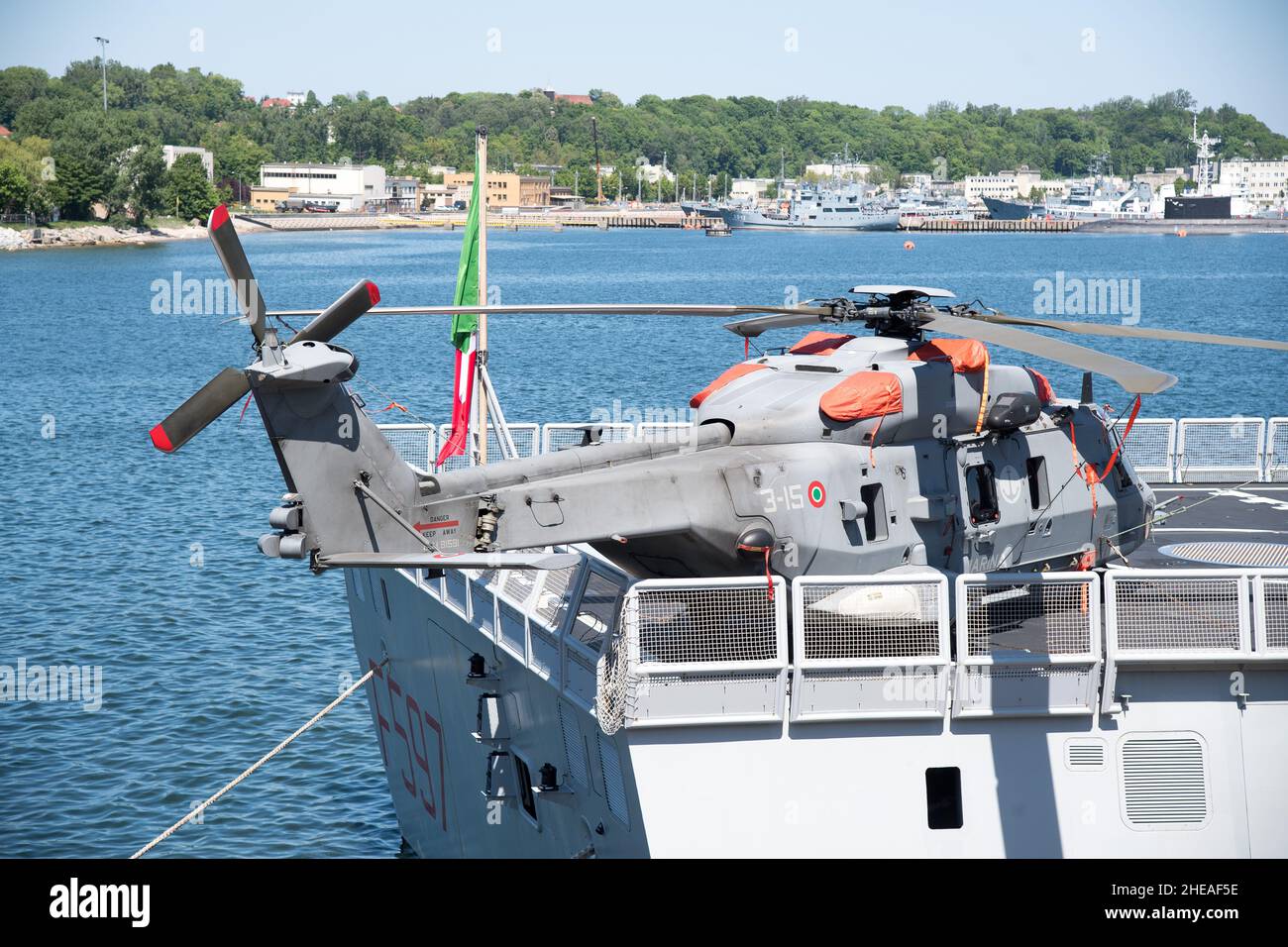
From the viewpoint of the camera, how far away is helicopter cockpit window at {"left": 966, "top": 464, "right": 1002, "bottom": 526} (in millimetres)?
19031

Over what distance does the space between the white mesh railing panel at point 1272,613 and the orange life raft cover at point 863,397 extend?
4.91m

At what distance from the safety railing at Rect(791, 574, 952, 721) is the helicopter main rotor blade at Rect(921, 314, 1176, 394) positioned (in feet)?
9.71

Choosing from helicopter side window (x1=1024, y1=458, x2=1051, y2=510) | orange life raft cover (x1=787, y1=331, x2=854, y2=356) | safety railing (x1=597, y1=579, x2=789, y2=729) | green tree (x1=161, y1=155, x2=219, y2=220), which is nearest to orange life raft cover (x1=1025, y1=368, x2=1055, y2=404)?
helicopter side window (x1=1024, y1=458, x2=1051, y2=510)

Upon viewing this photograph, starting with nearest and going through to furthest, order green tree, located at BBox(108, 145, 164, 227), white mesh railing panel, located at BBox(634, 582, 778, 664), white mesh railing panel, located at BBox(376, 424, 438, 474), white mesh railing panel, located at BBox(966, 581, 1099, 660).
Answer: white mesh railing panel, located at BBox(634, 582, 778, 664) → white mesh railing panel, located at BBox(966, 581, 1099, 660) → white mesh railing panel, located at BBox(376, 424, 438, 474) → green tree, located at BBox(108, 145, 164, 227)

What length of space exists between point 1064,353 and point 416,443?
44.2ft

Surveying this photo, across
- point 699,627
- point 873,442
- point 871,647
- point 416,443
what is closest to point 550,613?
point 699,627

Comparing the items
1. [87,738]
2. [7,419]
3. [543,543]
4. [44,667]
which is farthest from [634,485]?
[7,419]

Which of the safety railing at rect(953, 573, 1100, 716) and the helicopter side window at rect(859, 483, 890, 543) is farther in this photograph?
the helicopter side window at rect(859, 483, 890, 543)

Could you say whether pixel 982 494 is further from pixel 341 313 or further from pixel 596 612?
pixel 341 313

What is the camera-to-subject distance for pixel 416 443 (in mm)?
25766

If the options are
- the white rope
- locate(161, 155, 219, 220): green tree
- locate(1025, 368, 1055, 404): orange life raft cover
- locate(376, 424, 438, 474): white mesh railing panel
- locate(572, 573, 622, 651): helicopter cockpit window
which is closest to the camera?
locate(572, 573, 622, 651): helicopter cockpit window

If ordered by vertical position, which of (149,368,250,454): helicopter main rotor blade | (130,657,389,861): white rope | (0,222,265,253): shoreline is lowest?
(130,657,389,861): white rope

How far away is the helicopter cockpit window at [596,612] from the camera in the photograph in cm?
1724

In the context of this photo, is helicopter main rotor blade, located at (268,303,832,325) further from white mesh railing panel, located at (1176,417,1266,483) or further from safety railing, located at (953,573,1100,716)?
white mesh railing panel, located at (1176,417,1266,483)
